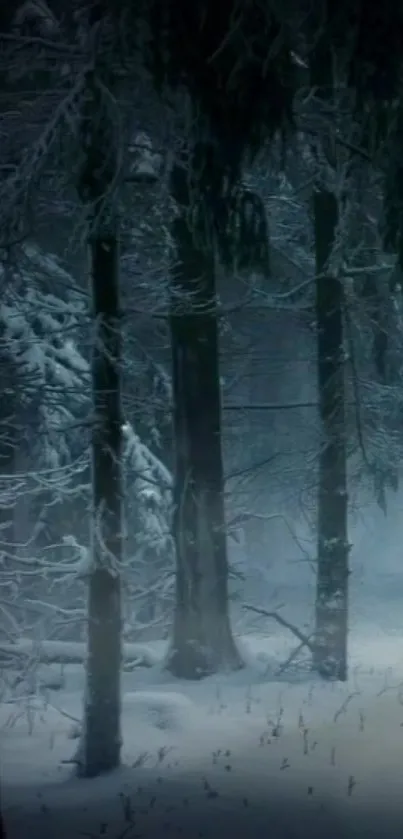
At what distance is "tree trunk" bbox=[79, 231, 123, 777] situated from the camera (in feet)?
32.1

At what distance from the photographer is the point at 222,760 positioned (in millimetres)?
10688

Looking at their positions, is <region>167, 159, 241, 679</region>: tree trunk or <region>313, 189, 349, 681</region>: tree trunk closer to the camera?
<region>167, 159, 241, 679</region>: tree trunk

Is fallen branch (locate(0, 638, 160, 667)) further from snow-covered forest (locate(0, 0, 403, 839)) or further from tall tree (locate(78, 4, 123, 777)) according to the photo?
tall tree (locate(78, 4, 123, 777))

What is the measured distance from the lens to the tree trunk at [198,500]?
14133mm

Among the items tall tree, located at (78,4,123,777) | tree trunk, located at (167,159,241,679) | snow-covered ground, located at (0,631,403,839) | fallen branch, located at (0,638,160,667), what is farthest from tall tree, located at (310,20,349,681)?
tall tree, located at (78,4,123,777)

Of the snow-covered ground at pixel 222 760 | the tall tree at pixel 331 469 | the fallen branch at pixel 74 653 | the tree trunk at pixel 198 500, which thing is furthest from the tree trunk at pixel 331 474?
the fallen branch at pixel 74 653

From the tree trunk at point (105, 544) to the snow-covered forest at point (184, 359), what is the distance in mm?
22

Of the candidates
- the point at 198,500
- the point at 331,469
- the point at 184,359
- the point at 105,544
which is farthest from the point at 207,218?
the point at 331,469

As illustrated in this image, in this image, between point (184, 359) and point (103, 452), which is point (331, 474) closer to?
point (184, 359)

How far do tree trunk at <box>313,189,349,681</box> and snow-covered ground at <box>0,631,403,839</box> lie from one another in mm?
614

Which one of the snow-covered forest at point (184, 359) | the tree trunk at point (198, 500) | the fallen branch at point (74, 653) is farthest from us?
the fallen branch at point (74, 653)

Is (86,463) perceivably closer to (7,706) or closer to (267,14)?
(7,706)

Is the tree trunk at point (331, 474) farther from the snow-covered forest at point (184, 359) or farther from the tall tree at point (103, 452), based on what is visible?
the tall tree at point (103, 452)

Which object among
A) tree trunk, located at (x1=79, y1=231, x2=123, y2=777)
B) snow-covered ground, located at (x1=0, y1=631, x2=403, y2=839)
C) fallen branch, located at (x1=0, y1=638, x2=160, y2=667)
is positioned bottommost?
snow-covered ground, located at (x1=0, y1=631, x2=403, y2=839)
